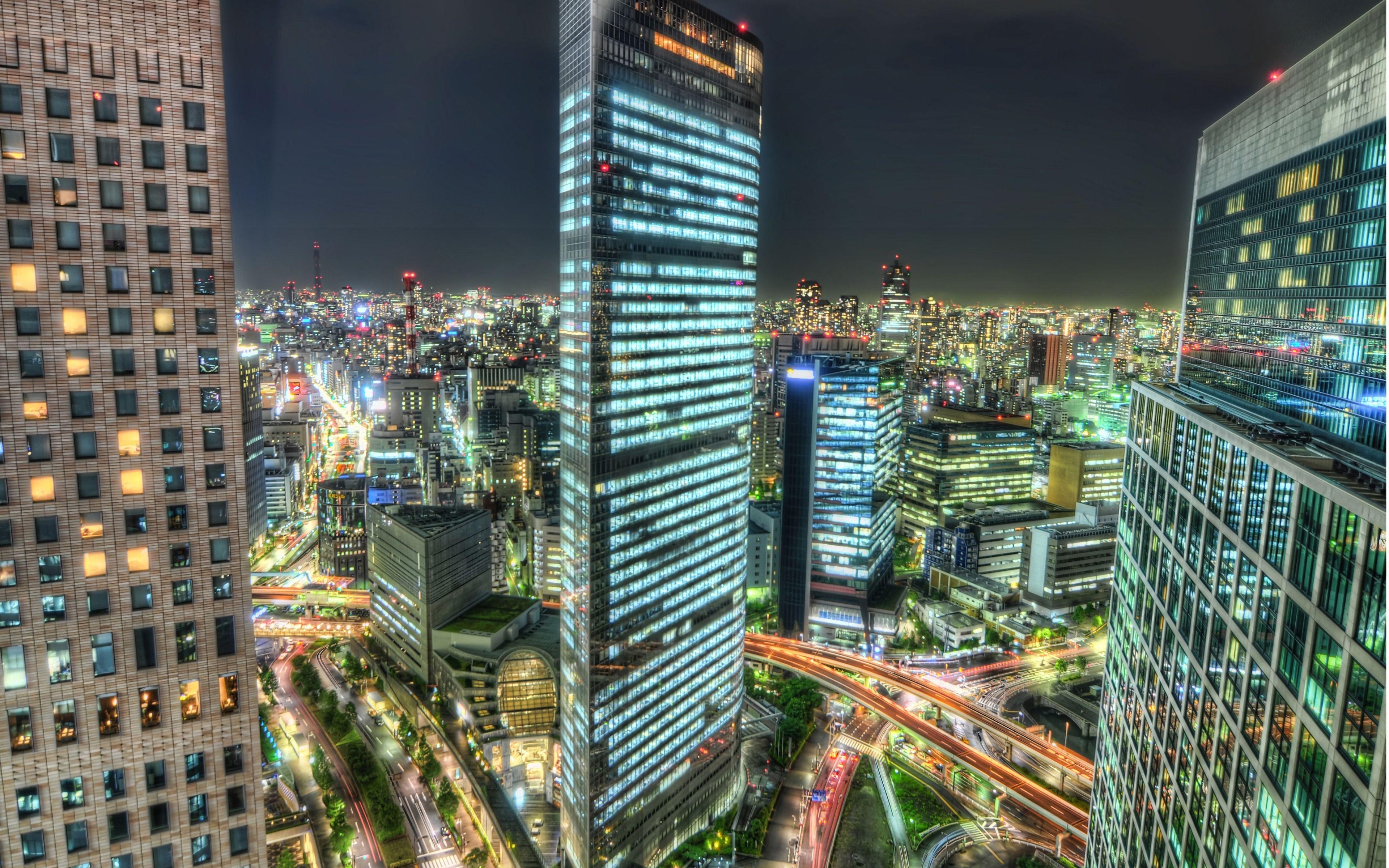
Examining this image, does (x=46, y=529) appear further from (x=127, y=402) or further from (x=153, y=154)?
(x=153, y=154)

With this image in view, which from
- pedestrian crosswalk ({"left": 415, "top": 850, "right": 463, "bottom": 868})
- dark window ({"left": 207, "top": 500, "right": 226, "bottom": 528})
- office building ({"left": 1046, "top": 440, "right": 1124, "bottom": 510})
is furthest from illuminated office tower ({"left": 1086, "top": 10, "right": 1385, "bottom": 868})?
office building ({"left": 1046, "top": 440, "right": 1124, "bottom": 510})

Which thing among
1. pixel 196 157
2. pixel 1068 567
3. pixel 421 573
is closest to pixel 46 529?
pixel 196 157

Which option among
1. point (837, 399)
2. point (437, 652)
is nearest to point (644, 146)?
point (837, 399)

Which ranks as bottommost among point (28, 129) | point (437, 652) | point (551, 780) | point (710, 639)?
point (551, 780)

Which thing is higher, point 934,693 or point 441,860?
point 934,693

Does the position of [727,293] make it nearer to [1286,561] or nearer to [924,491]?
[1286,561]
